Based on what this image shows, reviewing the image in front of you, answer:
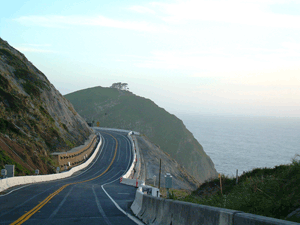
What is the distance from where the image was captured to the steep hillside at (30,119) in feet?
122

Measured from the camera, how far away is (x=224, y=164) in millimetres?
126438

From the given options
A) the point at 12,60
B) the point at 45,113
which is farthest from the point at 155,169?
the point at 12,60

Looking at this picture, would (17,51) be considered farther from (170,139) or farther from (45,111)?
(170,139)

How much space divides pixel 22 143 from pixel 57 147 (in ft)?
41.6

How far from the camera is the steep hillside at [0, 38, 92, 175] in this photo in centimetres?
3728

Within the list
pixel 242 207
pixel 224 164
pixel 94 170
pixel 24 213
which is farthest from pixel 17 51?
pixel 224 164

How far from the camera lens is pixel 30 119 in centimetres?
5119

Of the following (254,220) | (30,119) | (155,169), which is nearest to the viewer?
(254,220)

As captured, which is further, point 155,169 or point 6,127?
point 155,169

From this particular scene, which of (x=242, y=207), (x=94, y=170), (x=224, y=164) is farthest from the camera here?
(x=224, y=164)

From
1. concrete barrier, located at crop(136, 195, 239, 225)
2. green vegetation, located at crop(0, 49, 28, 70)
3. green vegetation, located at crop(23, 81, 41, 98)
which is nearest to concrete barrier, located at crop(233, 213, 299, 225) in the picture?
concrete barrier, located at crop(136, 195, 239, 225)

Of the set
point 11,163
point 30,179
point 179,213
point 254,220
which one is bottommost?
point 30,179

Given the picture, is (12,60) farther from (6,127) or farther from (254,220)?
(254,220)

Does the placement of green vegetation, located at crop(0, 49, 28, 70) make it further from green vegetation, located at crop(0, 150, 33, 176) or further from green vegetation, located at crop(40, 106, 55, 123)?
green vegetation, located at crop(0, 150, 33, 176)
